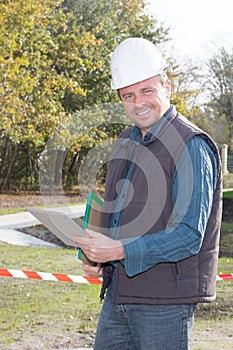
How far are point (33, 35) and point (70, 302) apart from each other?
17.4 metres

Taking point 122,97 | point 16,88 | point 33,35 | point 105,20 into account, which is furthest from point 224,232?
point 122,97

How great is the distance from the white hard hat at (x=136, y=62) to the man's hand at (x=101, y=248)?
26.5 inches

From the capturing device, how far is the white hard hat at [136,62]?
9.37ft

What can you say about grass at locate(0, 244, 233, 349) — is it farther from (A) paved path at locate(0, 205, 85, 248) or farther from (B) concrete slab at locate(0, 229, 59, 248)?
(A) paved path at locate(0, 205, 85, 248)

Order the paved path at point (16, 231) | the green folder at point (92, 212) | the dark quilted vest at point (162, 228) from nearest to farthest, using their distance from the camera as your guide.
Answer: the dark quilted vest at point (162, 228) → the green folder at point (92, 212) → the paved path at point (16, 231)

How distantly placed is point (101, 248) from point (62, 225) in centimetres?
38

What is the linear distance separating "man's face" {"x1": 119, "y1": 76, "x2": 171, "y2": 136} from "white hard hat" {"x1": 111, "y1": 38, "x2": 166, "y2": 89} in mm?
31

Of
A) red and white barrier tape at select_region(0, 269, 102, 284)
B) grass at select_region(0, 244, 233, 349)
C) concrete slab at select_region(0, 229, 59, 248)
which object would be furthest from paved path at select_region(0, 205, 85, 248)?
red and white barrier tape at select_region(0, 269, 102, 284)

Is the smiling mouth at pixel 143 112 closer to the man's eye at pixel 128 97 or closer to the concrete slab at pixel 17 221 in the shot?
the man's eye at pixel 128 97

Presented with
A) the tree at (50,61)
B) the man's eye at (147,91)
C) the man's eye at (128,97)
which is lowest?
the man's eye at (128,97)

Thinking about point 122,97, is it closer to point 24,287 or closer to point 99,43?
point 24,287

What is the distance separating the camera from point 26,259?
11.5 metres

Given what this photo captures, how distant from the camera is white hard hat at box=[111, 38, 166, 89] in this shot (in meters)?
2.86

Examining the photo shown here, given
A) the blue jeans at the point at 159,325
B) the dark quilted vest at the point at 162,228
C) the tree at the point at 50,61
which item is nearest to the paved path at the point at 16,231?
the tree at the point at 50,61
